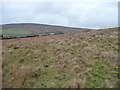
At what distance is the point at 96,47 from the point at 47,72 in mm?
4255

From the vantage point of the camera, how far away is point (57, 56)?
17734 mm

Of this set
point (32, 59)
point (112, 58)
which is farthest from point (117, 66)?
point (32, 59)

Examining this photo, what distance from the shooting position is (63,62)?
16719 mm

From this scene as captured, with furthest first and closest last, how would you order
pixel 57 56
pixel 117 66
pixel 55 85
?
pixel 57 56 → pixel 117 66 → pixel 55 85

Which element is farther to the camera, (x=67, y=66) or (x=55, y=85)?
(x=67, y=66)

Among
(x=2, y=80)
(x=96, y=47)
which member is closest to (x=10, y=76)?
(x=2, y=80)

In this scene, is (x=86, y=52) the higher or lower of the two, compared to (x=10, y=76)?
higher

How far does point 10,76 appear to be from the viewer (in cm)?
1662

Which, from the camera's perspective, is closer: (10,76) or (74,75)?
(74,75)

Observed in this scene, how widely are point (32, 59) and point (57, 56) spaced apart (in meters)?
1.68

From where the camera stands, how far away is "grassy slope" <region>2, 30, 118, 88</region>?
14.8m

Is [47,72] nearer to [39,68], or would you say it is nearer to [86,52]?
[39,68]

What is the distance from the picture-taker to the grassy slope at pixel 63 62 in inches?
581

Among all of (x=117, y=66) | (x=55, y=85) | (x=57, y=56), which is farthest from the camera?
(x=57, y=56)
